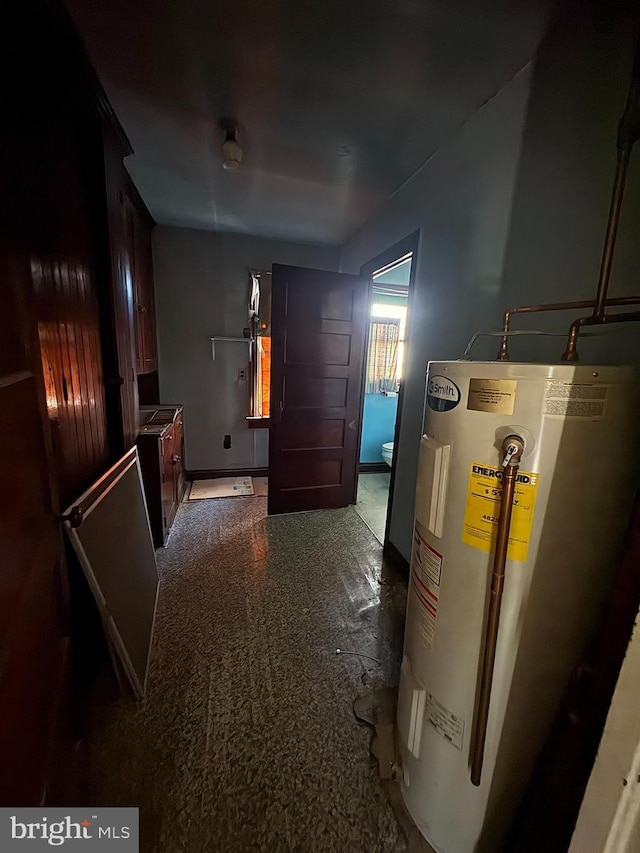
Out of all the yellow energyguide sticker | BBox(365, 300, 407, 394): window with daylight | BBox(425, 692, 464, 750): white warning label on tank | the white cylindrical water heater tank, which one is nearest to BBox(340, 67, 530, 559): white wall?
the white cylindrical water heater tank

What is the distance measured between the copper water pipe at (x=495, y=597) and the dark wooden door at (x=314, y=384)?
7.18 feet

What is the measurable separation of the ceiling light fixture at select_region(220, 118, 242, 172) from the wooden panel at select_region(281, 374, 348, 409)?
1.44 m

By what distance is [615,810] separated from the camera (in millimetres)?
572

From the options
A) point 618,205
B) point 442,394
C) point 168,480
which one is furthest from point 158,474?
point 618,205

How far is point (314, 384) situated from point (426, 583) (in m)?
2.10

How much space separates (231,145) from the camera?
1768 mm

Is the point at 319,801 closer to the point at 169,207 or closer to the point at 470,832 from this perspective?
the point at 470,832

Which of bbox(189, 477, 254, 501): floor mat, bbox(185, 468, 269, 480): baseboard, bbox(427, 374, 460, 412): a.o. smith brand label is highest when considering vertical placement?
bbox(427, 374, 460, 412): a.o. smith brand label

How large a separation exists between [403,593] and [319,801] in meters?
1.15

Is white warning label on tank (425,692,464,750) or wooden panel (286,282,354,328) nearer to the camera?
white warning label on tank (425,692,464,750)

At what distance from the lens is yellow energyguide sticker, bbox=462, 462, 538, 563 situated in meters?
0.78
